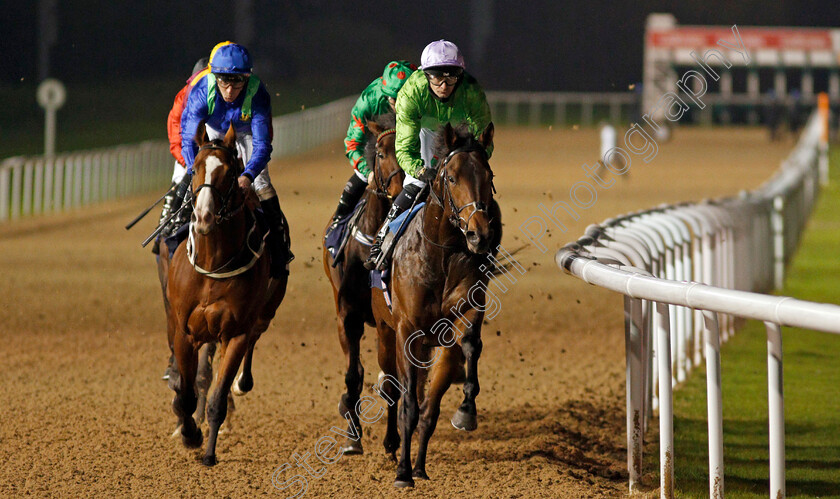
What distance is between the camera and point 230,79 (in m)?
5.68

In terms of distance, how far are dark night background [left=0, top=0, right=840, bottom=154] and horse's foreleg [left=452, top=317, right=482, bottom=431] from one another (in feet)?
109

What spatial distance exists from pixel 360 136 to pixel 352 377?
55.8 inches

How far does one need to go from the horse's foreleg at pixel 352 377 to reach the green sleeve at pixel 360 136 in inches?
34.4

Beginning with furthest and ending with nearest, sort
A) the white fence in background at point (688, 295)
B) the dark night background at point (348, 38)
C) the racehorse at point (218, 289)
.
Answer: the dark night background at point (348, 38)
the racehorse at point (218, 289)
the white fence in background at point (688, 295)

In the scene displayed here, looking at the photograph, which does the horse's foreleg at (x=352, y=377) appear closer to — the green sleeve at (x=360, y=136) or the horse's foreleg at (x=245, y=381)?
the horse's foreleg at (x=245, y=381)

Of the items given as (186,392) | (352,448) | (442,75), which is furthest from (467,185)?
(186,392)

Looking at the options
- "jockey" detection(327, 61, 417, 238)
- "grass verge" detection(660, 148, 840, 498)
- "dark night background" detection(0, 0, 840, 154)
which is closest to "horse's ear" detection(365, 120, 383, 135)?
"jockey" detection(327, 61, 417, 238)

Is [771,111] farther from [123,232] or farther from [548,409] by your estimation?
[548,409]

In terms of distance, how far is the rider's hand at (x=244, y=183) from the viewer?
5.45 metres

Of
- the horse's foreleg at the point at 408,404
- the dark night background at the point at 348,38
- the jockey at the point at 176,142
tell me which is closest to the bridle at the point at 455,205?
the horse's foreleg at the point at 408,404

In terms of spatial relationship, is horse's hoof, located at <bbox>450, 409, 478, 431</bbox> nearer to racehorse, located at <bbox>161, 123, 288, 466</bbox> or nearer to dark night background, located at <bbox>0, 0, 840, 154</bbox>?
racehorse, located at <bbox>161, 123, 288, 466</bbox>

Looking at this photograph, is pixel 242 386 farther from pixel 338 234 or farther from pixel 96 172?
pixel 96 172

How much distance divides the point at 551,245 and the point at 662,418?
10431mm

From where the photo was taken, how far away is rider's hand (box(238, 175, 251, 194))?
545cm
